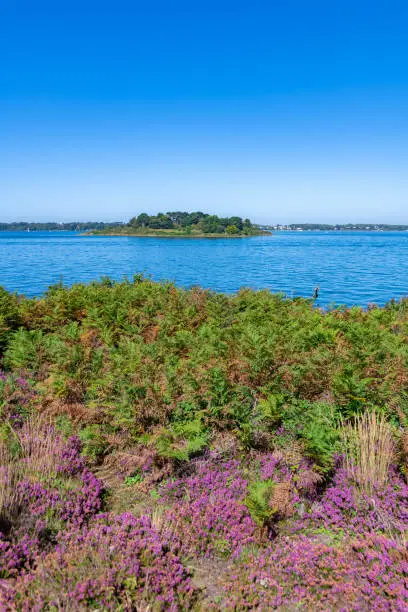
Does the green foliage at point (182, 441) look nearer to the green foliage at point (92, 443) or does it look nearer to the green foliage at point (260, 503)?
the green foliage at point (92, 443)

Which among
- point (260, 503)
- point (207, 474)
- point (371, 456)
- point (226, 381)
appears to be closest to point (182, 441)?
point (207, 474)

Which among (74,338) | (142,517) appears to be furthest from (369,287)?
(142,517)

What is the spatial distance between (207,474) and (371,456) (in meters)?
2.33

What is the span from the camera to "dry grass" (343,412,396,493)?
205 inches

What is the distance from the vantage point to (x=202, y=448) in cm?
591

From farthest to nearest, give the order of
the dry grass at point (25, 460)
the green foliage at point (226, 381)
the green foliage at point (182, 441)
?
the green foliage at point (226, 381) < the green foliage at point (182, 441) < the dry grass at point (25, 460)

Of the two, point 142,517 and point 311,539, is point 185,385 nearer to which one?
point 142,517

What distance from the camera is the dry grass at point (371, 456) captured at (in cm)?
521

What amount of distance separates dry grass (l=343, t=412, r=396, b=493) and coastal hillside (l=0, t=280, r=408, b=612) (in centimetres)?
2


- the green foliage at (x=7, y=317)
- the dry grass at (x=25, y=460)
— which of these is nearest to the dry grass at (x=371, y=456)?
the dry grass at (x=25, y=460)

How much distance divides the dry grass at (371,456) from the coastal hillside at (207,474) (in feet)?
0.07

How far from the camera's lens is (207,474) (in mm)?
5398

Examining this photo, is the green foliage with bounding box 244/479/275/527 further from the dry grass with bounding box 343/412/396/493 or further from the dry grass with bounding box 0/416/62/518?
the dry grass with bounding box 0/416/62/518

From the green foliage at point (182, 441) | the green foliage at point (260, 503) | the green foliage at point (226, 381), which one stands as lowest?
the green foliage at point (260, 503)
